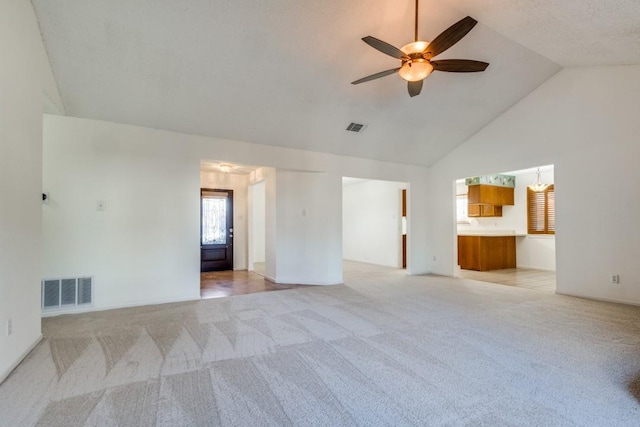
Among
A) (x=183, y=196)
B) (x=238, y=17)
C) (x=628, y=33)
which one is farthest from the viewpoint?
(x=183, y=196)

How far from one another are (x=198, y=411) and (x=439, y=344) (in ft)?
7.21

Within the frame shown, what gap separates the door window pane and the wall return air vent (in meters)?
3.43

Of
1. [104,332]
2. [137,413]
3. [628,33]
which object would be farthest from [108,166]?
[628,33]

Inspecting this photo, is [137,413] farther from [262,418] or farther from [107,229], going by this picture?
[107,229]

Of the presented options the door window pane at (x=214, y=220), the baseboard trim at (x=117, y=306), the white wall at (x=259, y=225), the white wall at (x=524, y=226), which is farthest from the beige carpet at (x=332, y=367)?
the white wall at (x=259, y=225)

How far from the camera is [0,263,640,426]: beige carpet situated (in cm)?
188

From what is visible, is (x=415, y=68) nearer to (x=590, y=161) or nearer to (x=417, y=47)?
(x=417, y=47)

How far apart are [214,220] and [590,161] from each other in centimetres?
764

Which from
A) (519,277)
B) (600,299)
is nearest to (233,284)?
(600,299)

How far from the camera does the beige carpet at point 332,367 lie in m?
1.88

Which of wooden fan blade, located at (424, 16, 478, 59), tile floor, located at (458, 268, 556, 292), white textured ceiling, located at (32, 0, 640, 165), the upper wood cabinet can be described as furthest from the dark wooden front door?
the upper wood cabinet

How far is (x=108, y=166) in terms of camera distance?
168 inches

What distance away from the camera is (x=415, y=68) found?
305 centimetres

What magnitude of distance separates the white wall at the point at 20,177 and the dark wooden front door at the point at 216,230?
448 centimetres
